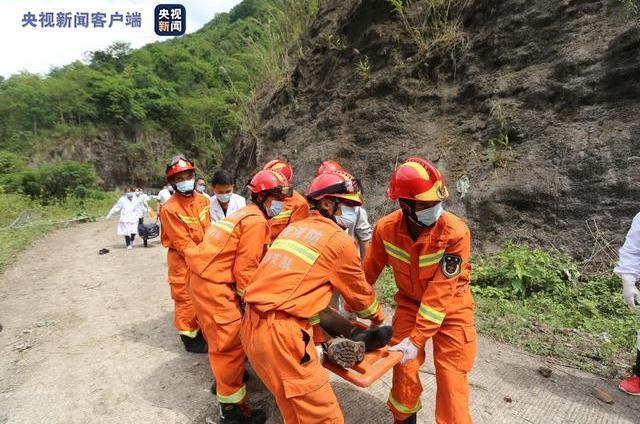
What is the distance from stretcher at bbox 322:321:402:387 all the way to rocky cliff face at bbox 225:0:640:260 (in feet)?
12.8

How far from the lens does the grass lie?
9930 mm

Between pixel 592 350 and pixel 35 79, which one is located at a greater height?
pixel 35 79

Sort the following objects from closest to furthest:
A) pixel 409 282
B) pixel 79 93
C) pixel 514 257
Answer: pixel 409 282 → pixel 514 257 → pixel 79 93

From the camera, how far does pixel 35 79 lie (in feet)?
101

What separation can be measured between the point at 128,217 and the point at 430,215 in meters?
9.62

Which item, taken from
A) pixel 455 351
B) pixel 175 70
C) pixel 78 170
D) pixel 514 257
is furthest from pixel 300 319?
pixel 175 70

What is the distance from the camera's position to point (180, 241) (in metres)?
3.84

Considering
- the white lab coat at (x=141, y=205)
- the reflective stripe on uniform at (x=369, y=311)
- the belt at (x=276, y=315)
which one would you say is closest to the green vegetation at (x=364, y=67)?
the white lab coat at (x=141, y=205)

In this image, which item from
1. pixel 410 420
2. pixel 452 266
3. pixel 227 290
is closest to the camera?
pixel 452 266

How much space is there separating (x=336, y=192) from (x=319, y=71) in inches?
318

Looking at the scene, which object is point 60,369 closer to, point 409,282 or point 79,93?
point 409,282

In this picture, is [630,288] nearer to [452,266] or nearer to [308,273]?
[452,266]

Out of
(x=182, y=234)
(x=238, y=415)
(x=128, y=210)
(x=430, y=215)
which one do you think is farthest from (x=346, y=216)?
(x=128, y=210)

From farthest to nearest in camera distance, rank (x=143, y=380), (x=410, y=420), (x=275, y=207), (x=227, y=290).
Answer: (x=143, y=380) < (x=275, y=207) < (x=227, y=290) < (x=410, y=420)
